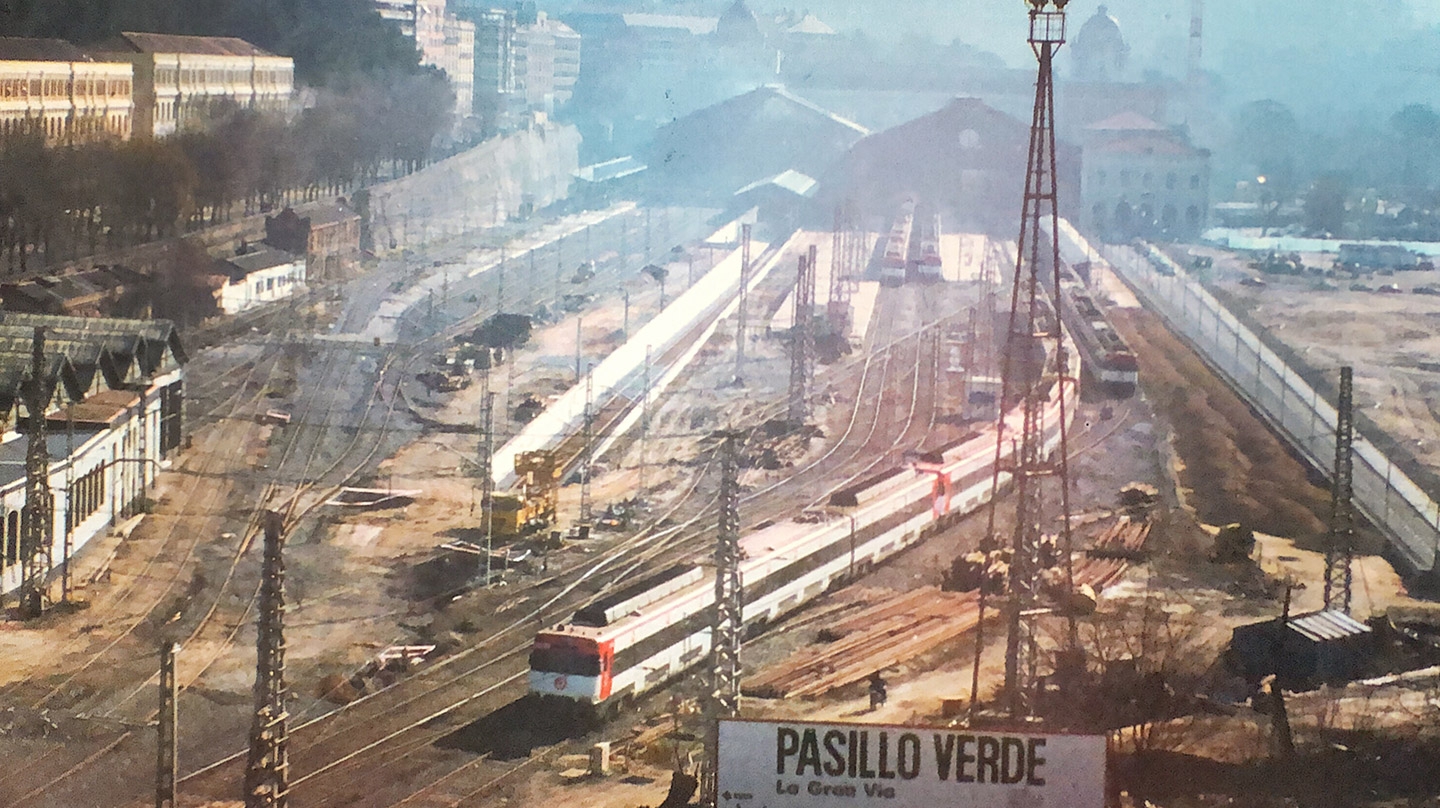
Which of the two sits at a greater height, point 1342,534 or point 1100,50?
point 1100,50

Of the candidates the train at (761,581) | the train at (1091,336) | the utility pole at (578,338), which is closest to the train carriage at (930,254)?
the train at (1091,336)

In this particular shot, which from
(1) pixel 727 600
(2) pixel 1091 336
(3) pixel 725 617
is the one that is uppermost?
(2) pixel 1091 336

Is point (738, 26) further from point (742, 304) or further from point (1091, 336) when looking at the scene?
point (1091, 336)

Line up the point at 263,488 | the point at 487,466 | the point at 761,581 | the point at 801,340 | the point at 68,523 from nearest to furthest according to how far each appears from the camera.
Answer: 1. the point at 761,581
2. the point at 68,523
3. the point at 487,466
4. the point at 263,488
5. the point at 801,340

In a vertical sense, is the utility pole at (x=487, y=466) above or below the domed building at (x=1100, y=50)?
below

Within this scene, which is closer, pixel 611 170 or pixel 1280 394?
pixel 1280 394

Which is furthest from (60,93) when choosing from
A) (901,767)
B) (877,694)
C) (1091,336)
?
(901,767)

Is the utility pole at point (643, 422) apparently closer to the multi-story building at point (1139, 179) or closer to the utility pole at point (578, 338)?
the utility pole at point (578, 338)

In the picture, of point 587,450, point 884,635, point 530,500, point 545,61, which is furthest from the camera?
point 545,61
